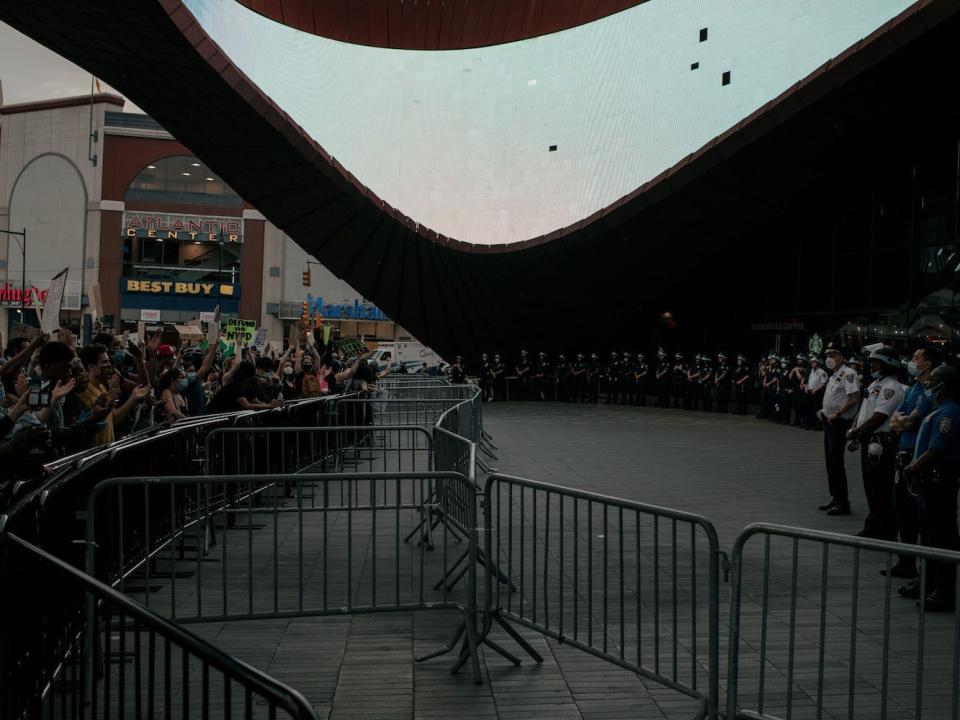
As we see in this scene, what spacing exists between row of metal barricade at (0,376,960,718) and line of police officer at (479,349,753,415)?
20.3 meters

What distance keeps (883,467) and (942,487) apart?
1868mm

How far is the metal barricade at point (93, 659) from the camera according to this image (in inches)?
100

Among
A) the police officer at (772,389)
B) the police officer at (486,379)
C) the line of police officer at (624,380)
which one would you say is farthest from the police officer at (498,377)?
the police officer at (772,389)

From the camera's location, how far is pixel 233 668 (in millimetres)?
2471

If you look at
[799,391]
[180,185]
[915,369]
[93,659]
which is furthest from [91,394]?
[180,185]

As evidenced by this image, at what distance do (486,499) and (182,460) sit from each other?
4.01 m

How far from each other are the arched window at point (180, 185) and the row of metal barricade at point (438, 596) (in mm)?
60081

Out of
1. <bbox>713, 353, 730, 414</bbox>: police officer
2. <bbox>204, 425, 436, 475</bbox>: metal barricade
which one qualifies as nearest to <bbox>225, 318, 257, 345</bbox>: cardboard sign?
<bbox>204, 425, 436, 475</bbox>: metal barricade

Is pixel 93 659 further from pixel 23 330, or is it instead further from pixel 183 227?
pixel 183 227

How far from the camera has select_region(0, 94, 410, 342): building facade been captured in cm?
Result: 6341

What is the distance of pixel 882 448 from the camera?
844 centimetres

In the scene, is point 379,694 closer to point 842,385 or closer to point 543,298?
point 842,385

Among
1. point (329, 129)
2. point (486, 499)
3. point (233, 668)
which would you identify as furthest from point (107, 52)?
point (233, 668)

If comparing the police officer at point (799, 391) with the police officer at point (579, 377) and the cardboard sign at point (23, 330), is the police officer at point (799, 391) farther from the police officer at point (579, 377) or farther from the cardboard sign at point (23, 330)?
the cardboard sign at point (23, 330)
